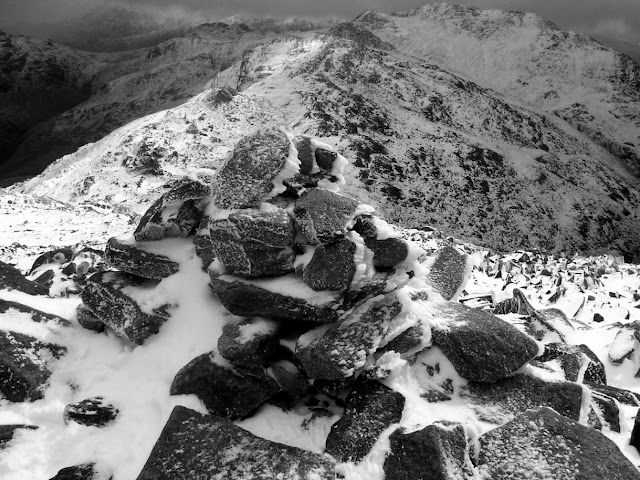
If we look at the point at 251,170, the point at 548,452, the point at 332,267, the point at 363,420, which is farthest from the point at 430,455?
the point at 251,170

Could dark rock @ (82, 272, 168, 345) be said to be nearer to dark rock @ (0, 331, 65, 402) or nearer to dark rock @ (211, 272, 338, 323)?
dark rock @ (0, 331, 65, 402)

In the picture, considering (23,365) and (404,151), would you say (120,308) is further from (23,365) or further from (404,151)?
(404,151)

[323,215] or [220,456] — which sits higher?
[323,215]

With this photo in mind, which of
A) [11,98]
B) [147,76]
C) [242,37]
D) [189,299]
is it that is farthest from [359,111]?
[11,98]

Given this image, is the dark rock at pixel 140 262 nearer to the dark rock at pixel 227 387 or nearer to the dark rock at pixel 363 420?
the dark rock at pixel 227 387

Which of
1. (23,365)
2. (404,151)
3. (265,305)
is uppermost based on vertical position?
(265,305)

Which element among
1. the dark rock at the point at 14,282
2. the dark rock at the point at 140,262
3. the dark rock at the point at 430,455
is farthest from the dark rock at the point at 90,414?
the dark rock at the point at 430,455
